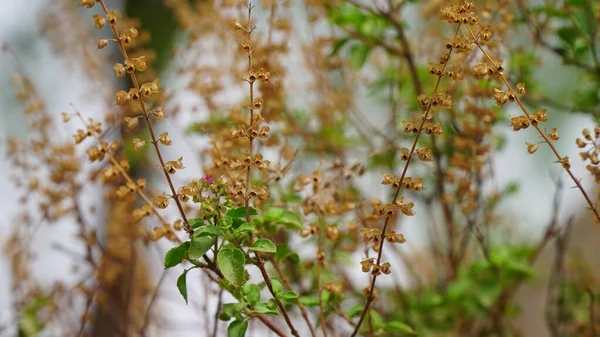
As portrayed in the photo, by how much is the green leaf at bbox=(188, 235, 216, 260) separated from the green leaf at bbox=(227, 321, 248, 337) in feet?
0.23

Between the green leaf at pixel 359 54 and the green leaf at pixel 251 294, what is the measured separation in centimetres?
39

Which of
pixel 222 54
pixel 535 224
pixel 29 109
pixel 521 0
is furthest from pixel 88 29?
pixel 535 224

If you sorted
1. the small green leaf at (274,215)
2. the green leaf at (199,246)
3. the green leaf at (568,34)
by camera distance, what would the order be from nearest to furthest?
the green leaf at (199,246)
the small green leaf at (274,215)
the green leaf at (568,34)

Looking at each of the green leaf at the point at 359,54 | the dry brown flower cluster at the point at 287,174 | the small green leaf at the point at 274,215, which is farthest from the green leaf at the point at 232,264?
the green leaf at the point at 359,54

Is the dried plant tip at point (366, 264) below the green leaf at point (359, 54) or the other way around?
below

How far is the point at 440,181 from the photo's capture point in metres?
0.85

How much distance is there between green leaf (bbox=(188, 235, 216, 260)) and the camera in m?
0.46

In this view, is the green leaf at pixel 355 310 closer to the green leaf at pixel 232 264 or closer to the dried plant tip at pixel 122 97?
the green leaf at pixel 232 264

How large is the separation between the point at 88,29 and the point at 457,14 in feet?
3.27

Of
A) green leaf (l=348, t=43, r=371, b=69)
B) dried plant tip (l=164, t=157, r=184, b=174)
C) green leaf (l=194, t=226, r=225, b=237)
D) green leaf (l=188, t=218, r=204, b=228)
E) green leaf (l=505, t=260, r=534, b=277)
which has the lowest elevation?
green leaf (l=194, t=226, r=225, b=237)

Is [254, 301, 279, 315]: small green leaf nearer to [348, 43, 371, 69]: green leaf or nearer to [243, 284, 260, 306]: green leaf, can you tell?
[243, 284, 260, 306]: green leaf

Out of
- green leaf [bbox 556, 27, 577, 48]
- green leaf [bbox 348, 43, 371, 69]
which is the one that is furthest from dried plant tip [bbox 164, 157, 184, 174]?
green leaf [bbox 556, 27, 577, 48]

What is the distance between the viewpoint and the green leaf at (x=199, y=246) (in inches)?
17.9

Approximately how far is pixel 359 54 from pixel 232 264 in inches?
17.2
